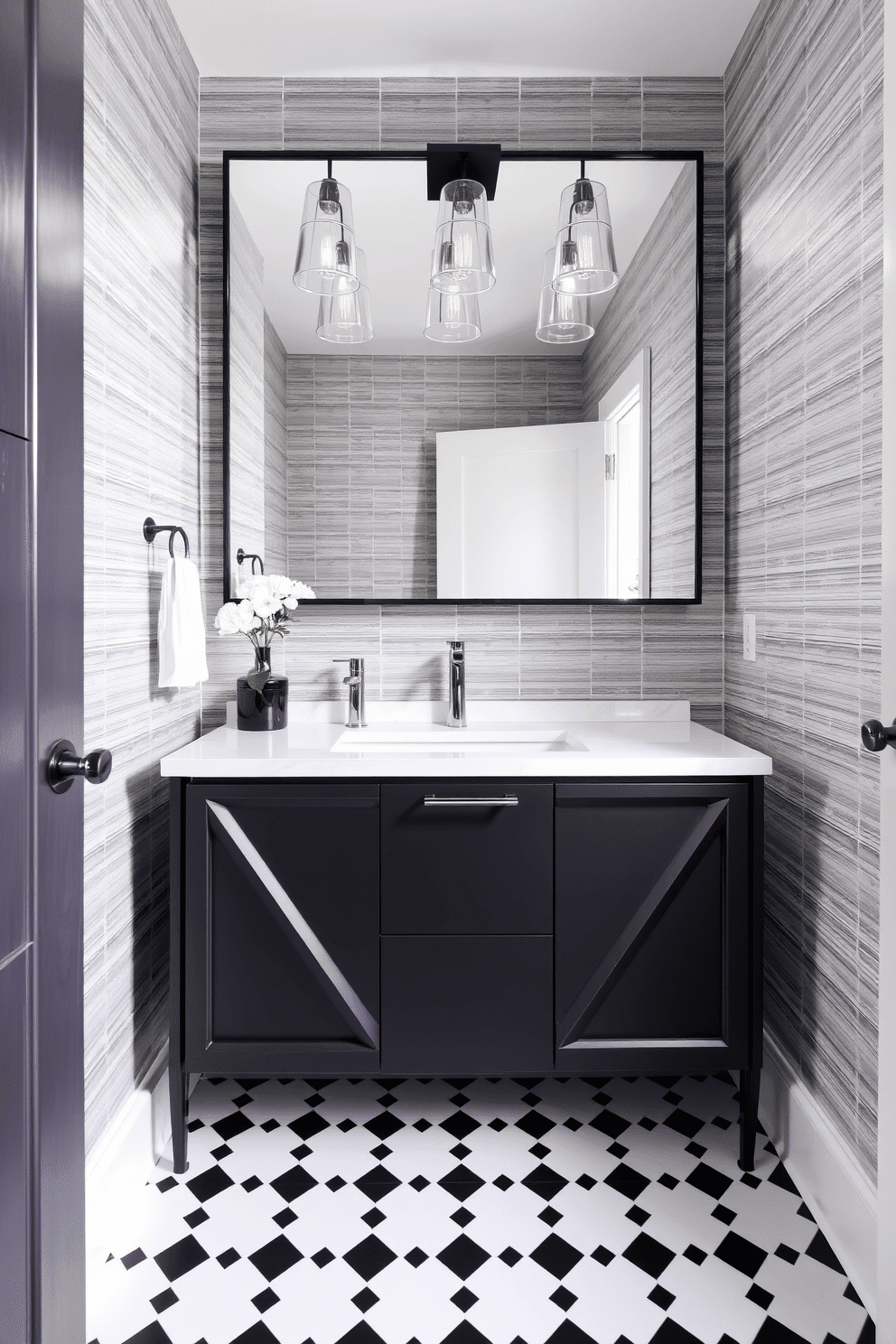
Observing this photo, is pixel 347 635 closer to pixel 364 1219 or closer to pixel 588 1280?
pixel 364 1219

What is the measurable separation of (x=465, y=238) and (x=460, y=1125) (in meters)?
2.01

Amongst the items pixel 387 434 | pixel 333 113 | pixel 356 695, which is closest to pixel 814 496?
pixel 387 434

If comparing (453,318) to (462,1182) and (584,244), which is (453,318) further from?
(462,1182)

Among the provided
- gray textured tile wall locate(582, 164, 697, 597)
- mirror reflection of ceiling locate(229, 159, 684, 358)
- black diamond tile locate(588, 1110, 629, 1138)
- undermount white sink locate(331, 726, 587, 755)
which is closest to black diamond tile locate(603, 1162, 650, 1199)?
black diamond tile locate(588, 1110, 629, 1138)

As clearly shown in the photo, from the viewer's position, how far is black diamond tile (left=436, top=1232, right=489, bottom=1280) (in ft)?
4.40

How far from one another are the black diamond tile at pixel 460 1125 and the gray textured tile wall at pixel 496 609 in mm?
993

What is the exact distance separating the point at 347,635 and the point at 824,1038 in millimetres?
1387

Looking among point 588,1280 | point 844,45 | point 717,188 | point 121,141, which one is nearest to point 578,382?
point 717,188

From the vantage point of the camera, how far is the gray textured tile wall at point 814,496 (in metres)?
1.33

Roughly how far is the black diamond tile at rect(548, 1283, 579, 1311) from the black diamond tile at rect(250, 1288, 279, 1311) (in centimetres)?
45

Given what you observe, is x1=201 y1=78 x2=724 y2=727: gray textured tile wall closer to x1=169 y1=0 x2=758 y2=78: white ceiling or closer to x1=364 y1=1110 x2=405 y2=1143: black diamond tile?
x1=169 y1=0 x2=758 y2=78: white ceiling

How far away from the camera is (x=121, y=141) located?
1.52m

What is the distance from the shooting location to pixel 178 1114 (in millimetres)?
1581

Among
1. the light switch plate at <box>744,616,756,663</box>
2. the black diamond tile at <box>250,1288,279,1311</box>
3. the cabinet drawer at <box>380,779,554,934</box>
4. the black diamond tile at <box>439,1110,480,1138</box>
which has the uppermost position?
the light switch plate at <box>744,616,756,663</box>
